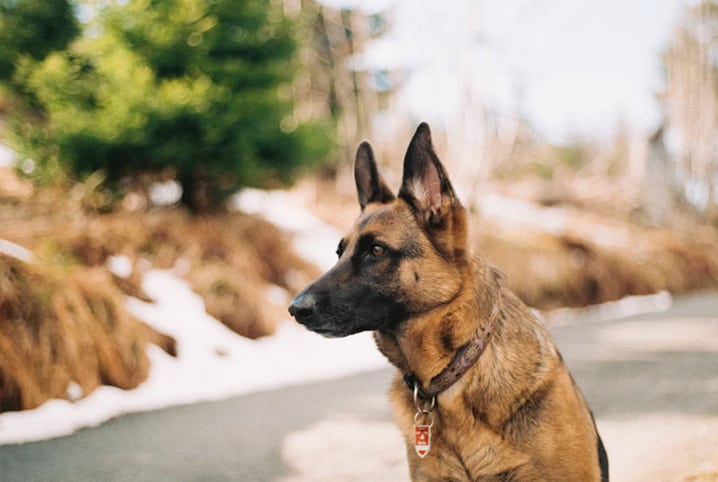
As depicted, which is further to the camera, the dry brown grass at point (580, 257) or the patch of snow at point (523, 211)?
the patch of snow at point (523, 211)

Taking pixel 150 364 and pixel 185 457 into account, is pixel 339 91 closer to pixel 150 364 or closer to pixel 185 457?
pixel 150 364

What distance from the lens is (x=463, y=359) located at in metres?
2.33

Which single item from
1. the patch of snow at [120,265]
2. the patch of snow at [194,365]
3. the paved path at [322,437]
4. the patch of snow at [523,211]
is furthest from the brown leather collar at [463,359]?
the patch of snow at [523,211]

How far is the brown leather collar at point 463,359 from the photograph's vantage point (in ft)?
7.66

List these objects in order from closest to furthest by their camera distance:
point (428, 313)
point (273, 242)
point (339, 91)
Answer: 1. point (428, 313)
2. point (273, 242)
3. point (339, 91)

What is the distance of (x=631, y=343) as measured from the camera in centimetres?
686

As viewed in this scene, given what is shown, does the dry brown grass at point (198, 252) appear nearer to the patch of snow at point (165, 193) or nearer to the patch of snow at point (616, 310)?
the patch of snow at point (165, 193)

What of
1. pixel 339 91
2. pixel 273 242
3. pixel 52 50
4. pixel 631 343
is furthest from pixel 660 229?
pixel 52 50

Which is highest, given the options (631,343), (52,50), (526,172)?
(52,50)

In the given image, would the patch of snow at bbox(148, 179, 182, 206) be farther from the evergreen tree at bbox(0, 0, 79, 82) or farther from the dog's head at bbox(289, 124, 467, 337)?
the dog's head at bbox(289, 124, 467, 337)

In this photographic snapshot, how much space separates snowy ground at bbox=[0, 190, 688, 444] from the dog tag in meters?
2.30

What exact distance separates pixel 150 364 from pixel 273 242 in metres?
3.42

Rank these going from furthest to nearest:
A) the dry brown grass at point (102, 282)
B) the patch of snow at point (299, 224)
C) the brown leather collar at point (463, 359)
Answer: the patch of snow at point (299, 224) → the dry brown grass at point (102, 282) → the brown leather collar at point (463, 359)

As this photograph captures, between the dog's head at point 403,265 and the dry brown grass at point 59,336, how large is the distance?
2372 millimetres
